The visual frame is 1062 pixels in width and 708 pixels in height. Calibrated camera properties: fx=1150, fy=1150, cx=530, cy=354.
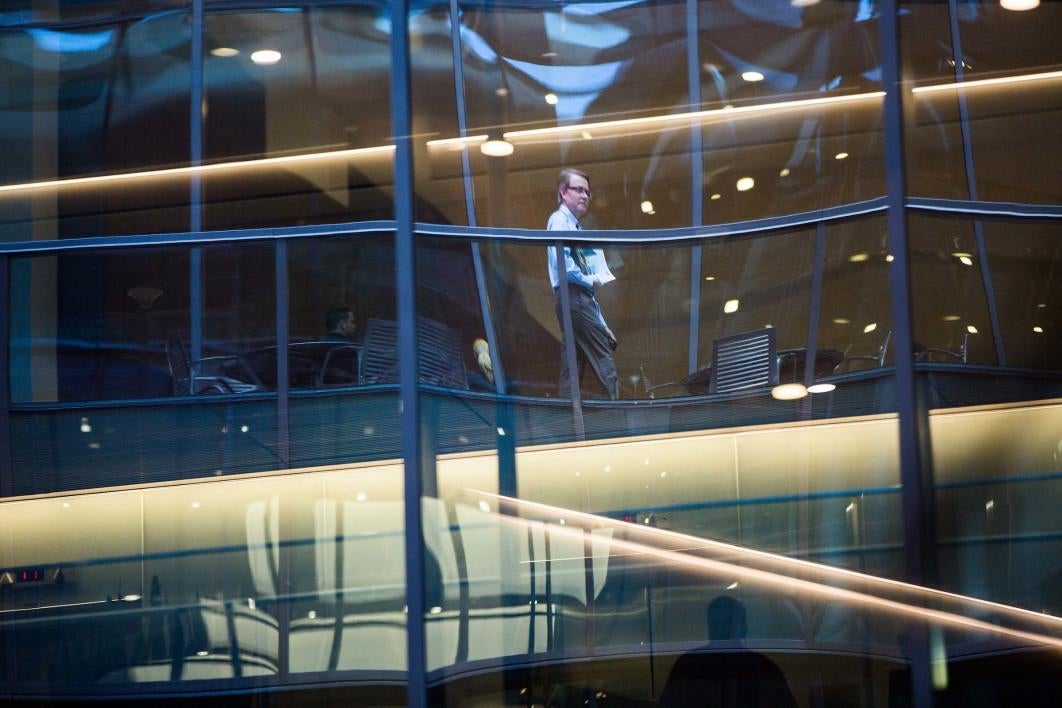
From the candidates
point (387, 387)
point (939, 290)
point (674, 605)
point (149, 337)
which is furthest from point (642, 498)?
point (149, 337)

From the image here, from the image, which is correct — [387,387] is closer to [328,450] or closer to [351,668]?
[328,450]

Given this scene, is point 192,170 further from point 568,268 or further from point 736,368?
point 736,368

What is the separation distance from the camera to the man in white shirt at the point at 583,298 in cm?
516

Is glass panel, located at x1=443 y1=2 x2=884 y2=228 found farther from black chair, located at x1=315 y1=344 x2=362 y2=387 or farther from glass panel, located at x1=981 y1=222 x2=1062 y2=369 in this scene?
black chair, located at x1=315 y1=344 x2=362 y2=387

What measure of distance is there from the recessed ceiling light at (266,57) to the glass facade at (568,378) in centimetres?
45

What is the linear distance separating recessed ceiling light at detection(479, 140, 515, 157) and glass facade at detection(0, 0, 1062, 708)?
70 mm

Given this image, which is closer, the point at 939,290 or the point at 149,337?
the point at 939,290

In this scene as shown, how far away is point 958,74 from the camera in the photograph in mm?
5363

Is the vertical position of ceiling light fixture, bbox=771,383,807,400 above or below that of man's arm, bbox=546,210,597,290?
below

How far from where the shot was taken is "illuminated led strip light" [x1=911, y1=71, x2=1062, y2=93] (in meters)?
5.27

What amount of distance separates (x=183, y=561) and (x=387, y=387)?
1.16m

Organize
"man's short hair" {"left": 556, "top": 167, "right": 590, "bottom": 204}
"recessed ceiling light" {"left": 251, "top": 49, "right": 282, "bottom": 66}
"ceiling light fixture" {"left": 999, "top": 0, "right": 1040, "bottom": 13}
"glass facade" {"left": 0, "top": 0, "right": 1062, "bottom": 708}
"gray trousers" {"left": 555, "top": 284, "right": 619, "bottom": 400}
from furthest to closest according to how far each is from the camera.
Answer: "recessed ceiling light" {"left": 251, "top": 49, "right": 282, "bottom": 66}, "man's short hair" {"left": 556, "top": 167, "right": 590, "bottom": 204}, "ceiling light fixture" {"left": 999, "top": 0, "right": 1040, "bottom": 13}, "gray trousers" {"left": 555, "top": 284, "right": 619, "bottom": 400}, "glass facade" {"left": 0, "top": 0, "right": 1062, "bottom": 708}

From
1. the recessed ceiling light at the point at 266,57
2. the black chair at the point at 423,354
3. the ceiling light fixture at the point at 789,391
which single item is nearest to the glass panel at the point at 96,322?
the black chair at the point at 423,354

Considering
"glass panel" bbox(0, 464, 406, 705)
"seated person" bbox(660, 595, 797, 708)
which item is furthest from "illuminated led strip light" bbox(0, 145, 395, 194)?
"seated person" bbox(660, 595, 797, 708)
